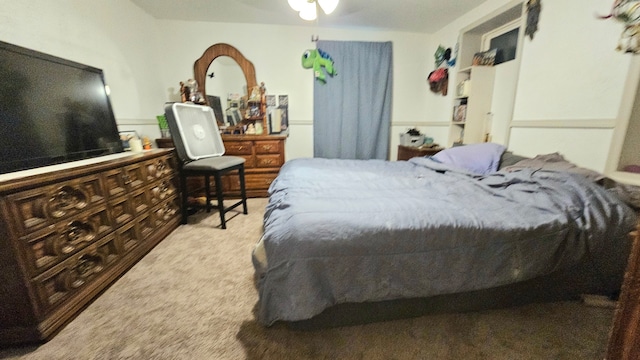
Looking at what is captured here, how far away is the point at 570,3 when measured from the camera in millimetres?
1739

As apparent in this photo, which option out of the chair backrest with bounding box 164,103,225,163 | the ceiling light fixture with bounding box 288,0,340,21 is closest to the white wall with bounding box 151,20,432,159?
the chair backrest with bounding box 164,103,225,163

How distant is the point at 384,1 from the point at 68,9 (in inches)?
107

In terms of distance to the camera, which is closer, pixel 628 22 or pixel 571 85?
pixel 628 22

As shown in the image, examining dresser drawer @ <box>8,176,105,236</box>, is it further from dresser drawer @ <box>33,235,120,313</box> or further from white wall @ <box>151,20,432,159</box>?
white wall @ <box>151,20,432,159</box>

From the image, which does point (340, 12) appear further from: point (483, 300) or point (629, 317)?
point (629, 317)

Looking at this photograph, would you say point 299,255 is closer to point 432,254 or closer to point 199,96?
point 432,254

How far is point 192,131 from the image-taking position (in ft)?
7.81

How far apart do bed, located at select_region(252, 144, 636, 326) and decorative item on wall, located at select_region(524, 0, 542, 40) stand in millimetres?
1386

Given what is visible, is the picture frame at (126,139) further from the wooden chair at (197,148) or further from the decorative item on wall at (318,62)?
the decorative item on wall at (318,62)

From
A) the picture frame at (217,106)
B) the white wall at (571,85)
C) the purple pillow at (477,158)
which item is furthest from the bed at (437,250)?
the picture frame at (217,106)

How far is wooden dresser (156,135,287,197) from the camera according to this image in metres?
3.05

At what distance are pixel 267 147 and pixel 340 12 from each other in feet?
5.85

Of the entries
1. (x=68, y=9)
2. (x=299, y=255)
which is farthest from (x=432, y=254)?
(x=68, y=9)

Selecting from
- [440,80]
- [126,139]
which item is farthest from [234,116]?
[440,80]
